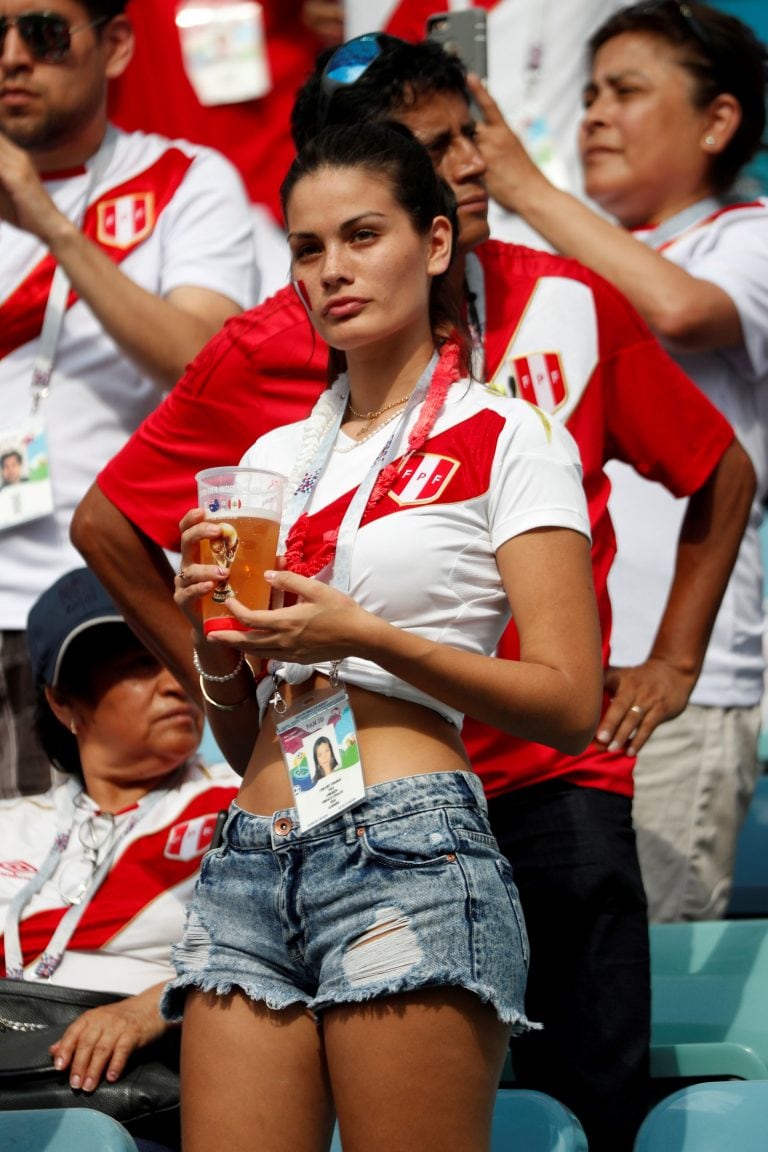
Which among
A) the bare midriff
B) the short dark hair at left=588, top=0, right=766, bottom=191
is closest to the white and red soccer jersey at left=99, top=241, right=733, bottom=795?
the bare midriff

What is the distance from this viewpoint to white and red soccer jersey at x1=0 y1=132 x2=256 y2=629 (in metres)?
3.42

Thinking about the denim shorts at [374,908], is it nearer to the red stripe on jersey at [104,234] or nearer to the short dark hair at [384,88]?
the short dark hair at [384,88]

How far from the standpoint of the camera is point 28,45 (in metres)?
3.53

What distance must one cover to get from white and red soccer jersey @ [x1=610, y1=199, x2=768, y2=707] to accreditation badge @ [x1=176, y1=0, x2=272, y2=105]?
8.49 feet

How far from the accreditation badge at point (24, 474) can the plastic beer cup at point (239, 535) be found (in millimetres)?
1562

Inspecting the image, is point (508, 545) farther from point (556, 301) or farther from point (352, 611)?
point (556, 301)

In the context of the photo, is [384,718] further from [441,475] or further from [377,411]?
[377,411]

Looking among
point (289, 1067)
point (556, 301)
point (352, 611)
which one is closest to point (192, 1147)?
point (289, 1067)

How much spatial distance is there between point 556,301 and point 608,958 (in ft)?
3.28

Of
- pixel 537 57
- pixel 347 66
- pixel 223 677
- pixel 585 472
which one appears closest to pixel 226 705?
pixel 223 677

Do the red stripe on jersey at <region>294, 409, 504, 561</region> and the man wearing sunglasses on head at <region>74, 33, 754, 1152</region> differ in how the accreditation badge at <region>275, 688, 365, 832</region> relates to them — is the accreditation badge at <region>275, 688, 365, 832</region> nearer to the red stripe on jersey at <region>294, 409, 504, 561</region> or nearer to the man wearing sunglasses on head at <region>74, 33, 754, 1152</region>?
the red stripe on jersey at <region>294, 409, 504, 561</region>

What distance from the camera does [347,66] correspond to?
8.40ft

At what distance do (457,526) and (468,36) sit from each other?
4.40ft

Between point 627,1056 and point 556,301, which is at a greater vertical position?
point 556,301
